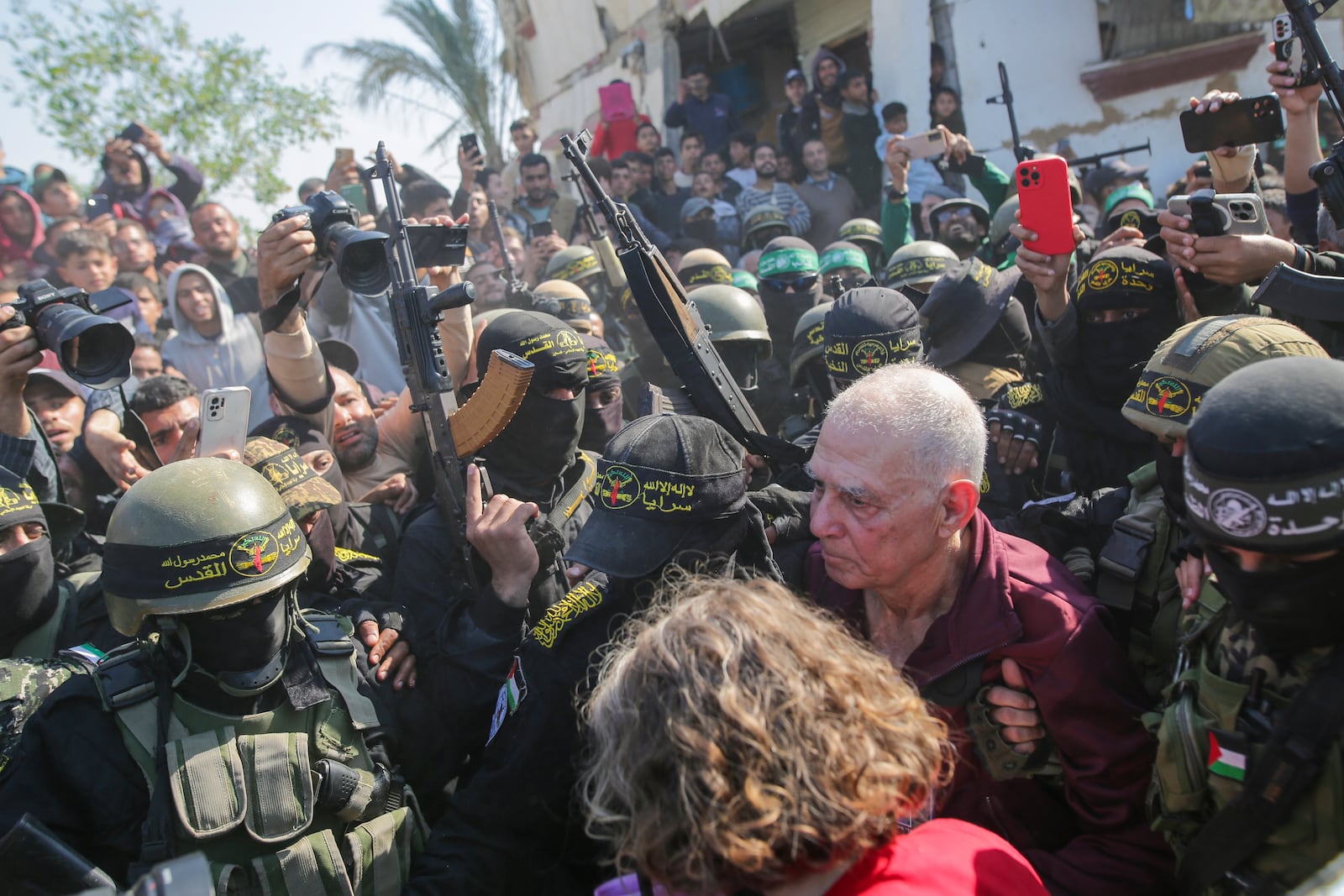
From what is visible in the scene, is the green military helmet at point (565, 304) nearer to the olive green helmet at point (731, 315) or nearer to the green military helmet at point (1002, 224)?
the olive green helmet at point (731, 315)

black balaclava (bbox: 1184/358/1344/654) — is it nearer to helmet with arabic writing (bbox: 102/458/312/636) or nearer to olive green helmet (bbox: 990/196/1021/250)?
helmet with arabic writing (bbox: 102/458/312/636)

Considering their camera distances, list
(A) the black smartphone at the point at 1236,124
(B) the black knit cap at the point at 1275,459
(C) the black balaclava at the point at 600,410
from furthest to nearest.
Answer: (C) the black balaclava at the point at 600,410 → (A) the black smartphone at the point at 1236,124 → (B) the black knit cap at the point at 1275,459

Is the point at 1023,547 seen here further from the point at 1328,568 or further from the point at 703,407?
the point at 703,407

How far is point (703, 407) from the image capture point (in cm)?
365

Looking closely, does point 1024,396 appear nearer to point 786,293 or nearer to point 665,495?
point 786,293

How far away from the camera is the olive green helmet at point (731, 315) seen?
508 centimetres

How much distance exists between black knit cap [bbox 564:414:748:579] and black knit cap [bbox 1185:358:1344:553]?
1.21m

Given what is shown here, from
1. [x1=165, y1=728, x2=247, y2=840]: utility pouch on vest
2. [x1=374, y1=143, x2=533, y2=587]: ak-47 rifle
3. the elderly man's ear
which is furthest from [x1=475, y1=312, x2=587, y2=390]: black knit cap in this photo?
the elderly man's ear

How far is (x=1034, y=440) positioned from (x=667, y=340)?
5.60 feet

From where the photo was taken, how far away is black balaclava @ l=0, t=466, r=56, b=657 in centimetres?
296

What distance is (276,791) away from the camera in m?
2.48

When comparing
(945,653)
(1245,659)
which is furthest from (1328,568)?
(945,653)

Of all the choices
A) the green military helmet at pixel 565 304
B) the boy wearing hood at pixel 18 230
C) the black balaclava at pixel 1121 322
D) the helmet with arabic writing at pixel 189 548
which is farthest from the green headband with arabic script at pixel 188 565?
the boy wearing hood at pixel 18 230

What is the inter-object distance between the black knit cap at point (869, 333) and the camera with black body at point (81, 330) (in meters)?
2.75
